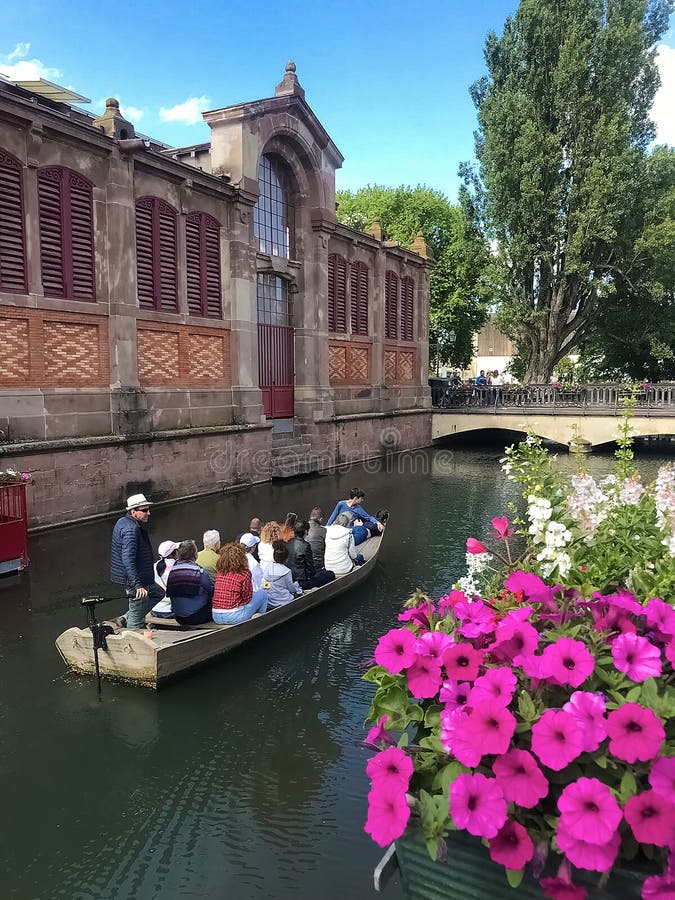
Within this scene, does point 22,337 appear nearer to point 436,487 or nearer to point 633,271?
point 436,487

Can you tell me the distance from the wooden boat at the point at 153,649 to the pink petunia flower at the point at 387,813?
4.89m

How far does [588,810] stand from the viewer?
1969 mm

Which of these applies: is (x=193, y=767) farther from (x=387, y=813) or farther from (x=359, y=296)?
(x=359, y=296)

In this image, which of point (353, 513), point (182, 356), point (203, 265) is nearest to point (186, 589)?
point (353, 513)

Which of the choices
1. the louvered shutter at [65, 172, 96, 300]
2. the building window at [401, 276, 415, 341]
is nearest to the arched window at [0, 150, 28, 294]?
the louvered shutter at [65, 172, 96, 300]

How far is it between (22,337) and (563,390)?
23.6m

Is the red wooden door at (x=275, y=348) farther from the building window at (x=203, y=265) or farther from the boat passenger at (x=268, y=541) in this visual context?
the boat passenger at (x=268, y=541)

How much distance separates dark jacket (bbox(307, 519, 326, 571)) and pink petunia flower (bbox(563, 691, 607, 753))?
301 inches

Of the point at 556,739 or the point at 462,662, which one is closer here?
the point at 556,739

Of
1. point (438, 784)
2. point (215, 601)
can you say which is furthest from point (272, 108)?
point (438, 784)

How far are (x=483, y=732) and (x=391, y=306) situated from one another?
1035 inches

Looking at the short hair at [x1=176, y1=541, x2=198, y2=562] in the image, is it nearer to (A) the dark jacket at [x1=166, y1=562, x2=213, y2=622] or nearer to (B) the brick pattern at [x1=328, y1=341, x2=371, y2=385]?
(A) the dark jacket at [x1=166, y1=562, x2=213, y2=622]

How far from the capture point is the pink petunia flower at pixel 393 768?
7.34 ft

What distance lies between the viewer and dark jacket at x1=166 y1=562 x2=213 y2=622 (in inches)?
279
